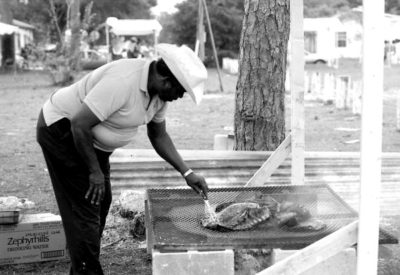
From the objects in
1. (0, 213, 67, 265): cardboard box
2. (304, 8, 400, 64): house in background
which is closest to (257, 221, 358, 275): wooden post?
(0, 213, 67, 265): cardboard box

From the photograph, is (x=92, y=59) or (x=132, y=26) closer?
(x=132, y=26)

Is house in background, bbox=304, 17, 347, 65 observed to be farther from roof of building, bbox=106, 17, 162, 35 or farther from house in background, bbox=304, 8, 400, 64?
roof of building, bbox=106, 17, 162, 35

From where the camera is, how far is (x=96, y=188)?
3.67 meters

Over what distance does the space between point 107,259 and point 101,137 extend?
5.34 ft

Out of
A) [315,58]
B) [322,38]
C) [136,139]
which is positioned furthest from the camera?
[322,38]

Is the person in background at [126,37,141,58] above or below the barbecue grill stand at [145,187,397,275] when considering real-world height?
below

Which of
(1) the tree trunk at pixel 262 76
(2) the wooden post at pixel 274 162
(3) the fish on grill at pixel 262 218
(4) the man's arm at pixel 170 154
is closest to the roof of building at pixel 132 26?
(1) the tree trunk at pixel 262 76

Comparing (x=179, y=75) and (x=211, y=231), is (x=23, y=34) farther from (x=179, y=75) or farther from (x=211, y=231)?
(x=179, y=75)

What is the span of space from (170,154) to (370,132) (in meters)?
1.60

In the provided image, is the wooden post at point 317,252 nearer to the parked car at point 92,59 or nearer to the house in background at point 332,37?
the parked car at point 92,59

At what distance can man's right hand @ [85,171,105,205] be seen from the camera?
11.9 ft

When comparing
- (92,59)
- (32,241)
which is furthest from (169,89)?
(92,59)

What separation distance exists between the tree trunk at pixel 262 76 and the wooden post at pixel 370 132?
3356mm

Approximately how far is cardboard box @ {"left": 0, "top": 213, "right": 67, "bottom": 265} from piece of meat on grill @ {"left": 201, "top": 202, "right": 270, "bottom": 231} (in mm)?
1551
